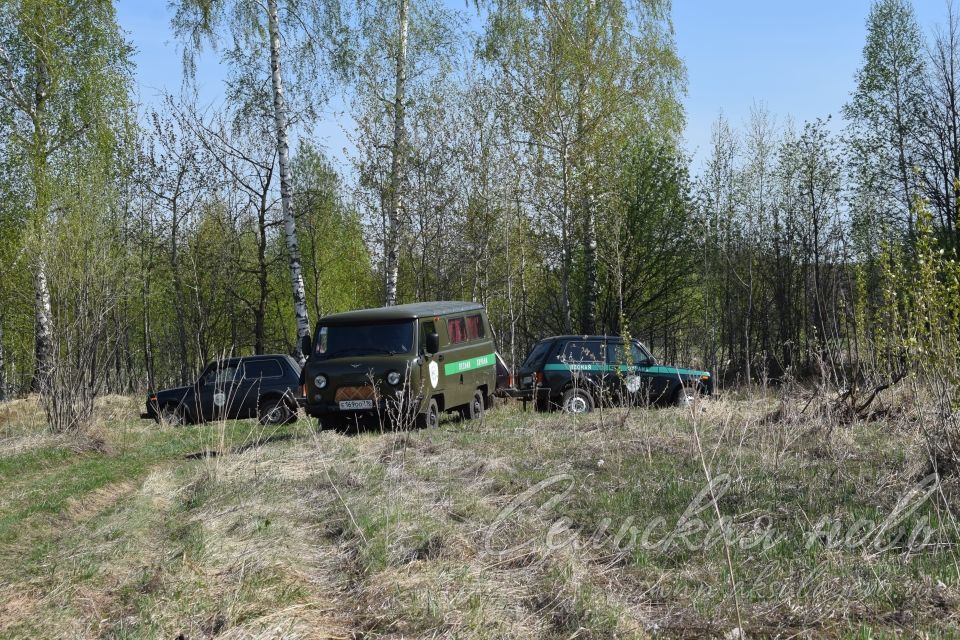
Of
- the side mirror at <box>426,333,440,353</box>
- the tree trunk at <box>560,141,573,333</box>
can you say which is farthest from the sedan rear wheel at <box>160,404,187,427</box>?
the tree trunk at <box>560,141,573,333</box>

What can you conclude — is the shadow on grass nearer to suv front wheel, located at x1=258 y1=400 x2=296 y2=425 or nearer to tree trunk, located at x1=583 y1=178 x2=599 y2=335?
suv front wheel, located at x1=258 y1=400 x2=296 y2=425

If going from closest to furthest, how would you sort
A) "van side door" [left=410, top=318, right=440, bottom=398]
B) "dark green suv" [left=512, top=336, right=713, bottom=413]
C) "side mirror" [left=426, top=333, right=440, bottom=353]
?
1. "van side door" [left=410, top=318, right=440, bottom=398]
2. "side mirror" [left=426, top=333, right=440, bottom=353]
3. "dark green suv" [left=512, top=336, right=713, bottom=413]

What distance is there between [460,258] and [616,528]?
23849 mm

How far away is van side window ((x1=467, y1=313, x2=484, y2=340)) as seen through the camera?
1639 cm

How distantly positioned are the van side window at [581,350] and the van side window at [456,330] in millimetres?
1921

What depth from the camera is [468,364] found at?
1599 centimetres

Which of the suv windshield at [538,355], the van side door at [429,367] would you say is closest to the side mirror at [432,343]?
the van side door at [429,367]

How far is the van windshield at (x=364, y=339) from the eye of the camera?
1413cm

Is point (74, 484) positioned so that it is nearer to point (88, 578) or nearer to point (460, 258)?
point (88, 578)

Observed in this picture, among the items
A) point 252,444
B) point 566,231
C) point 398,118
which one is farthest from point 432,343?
point 566,231

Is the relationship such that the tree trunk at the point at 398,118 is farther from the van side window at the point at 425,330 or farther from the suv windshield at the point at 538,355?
the van side window at the point at 425,330

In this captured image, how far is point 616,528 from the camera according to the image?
630cm

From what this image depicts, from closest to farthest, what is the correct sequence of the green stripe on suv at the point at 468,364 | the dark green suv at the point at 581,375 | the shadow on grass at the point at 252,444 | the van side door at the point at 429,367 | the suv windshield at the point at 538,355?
the shadow on grass at the point at 252,444, the van side door at the point at 429,367, the green stripe on suv at the point at 468,364, the dark green suv at the point at 581,375, the suv windshield at the point at 538,355

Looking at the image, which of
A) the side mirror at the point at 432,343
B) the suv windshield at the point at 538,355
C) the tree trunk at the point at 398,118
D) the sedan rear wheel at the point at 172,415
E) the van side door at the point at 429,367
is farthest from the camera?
the tree trunk at the point at 398,118
